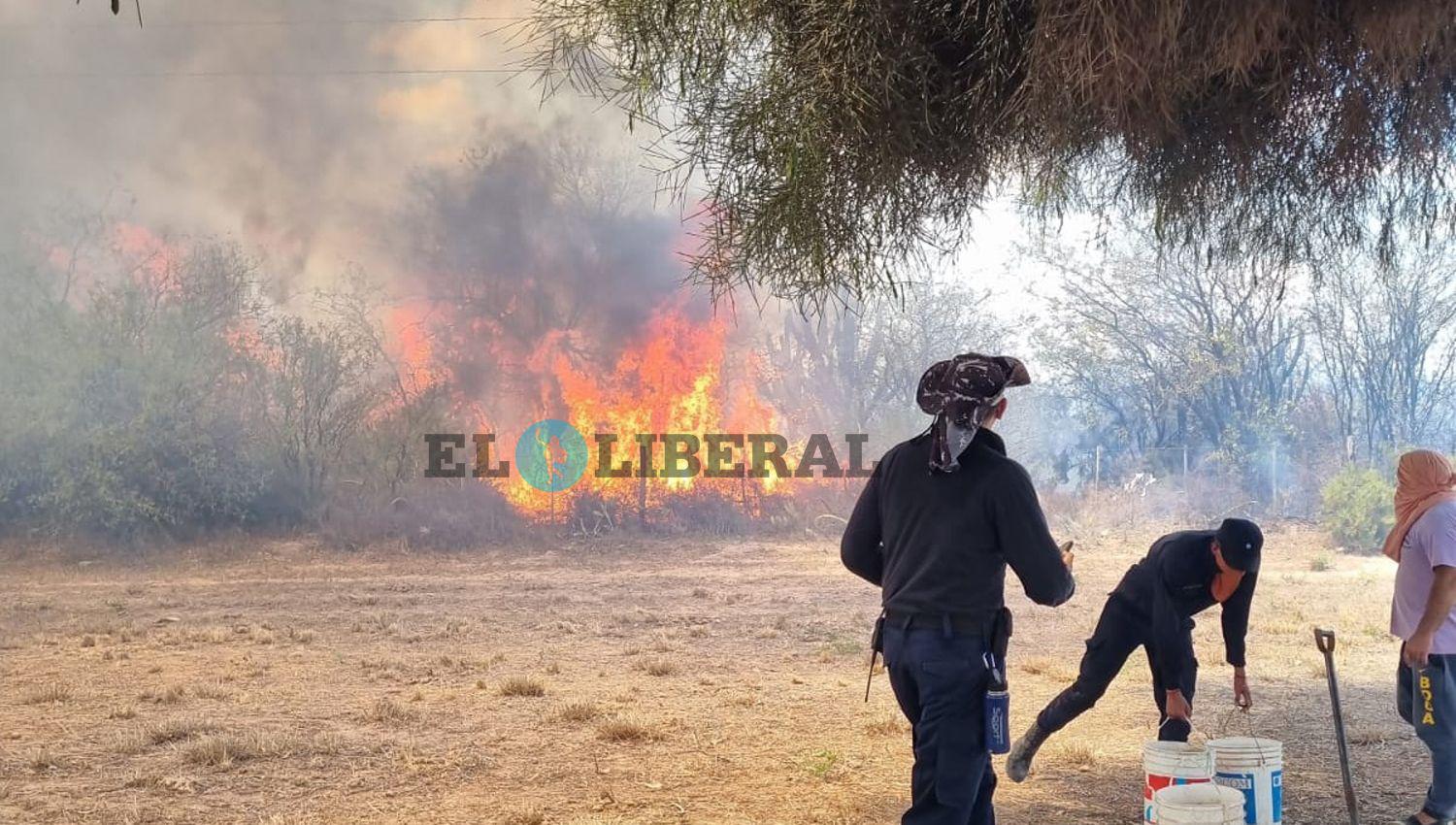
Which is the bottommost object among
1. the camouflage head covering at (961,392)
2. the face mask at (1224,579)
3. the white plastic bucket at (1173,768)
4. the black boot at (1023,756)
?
the black boot at (1023,756)

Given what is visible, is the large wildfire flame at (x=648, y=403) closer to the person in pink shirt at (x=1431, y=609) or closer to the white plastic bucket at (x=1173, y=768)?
the person in pink shirt at (x=1431, y=609)

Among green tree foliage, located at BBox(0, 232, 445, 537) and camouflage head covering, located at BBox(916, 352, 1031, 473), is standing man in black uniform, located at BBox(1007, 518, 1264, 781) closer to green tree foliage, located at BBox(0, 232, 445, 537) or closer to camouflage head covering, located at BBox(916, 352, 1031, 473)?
camouflage head covering, located at BBox(916, 352, 1031, 473)

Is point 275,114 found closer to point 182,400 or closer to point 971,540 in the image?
point 182,400

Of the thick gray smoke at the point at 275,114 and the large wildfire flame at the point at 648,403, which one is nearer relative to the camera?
the large wildfire flame at the point at 648,403

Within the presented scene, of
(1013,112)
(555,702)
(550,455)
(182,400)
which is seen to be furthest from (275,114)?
(1013,112)

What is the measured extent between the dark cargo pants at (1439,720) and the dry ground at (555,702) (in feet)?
3.41

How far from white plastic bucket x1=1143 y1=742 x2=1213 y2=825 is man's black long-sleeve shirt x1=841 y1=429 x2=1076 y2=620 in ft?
3.22

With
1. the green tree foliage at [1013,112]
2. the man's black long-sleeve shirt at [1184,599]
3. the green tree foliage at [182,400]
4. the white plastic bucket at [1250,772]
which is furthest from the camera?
the green tree foliage at [182,400]

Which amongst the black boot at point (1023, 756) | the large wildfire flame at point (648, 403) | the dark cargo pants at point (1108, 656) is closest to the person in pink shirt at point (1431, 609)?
the dark cargo pants at point (1108, 656)

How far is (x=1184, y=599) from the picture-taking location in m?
5.36

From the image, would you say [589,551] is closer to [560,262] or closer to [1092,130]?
[560,262]

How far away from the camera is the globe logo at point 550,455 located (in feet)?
88.5

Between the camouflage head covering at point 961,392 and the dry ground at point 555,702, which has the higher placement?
the camouflage head covering at point 961,392

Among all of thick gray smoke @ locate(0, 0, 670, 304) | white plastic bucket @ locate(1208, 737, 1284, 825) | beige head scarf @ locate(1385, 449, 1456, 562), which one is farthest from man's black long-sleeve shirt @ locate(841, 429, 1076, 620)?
thick gray smoke @ locate(0, 0, 670, 304)
